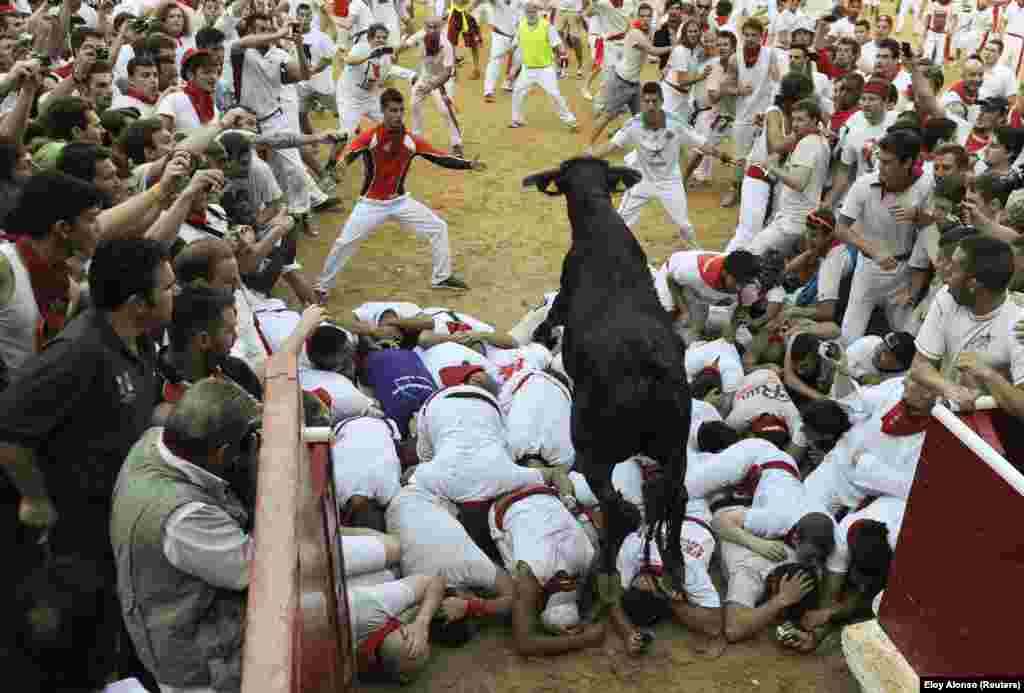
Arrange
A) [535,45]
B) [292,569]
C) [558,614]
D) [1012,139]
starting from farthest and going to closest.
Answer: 1. [535,45]
2. [1012,139]
3. [558,614]
4. [292,569]

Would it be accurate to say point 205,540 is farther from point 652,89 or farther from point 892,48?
point 892,48

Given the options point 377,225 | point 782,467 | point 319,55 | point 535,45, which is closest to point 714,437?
point 782,467

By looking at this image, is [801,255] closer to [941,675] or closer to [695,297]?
[695,297]

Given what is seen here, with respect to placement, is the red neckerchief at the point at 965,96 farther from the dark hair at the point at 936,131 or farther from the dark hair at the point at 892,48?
the dark hair at the point at 936,131

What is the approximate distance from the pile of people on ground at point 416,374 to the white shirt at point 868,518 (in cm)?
2

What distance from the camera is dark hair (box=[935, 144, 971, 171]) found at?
6742 millimetres

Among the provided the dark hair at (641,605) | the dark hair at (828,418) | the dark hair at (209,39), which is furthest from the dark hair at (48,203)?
the dark hair at (209,39)

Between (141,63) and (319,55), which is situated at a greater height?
(141,63)

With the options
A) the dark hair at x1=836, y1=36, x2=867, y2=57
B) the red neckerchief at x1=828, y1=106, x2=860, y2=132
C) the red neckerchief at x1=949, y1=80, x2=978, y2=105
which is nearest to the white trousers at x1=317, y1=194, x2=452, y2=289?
the red neckerchief at x1=828, y1=106, x2=860, y2=132

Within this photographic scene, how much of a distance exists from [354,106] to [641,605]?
7.90m

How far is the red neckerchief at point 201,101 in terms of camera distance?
774cm

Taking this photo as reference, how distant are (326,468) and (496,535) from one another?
5.37 ft

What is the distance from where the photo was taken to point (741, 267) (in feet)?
20.9

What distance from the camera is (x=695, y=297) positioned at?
6.91 m
